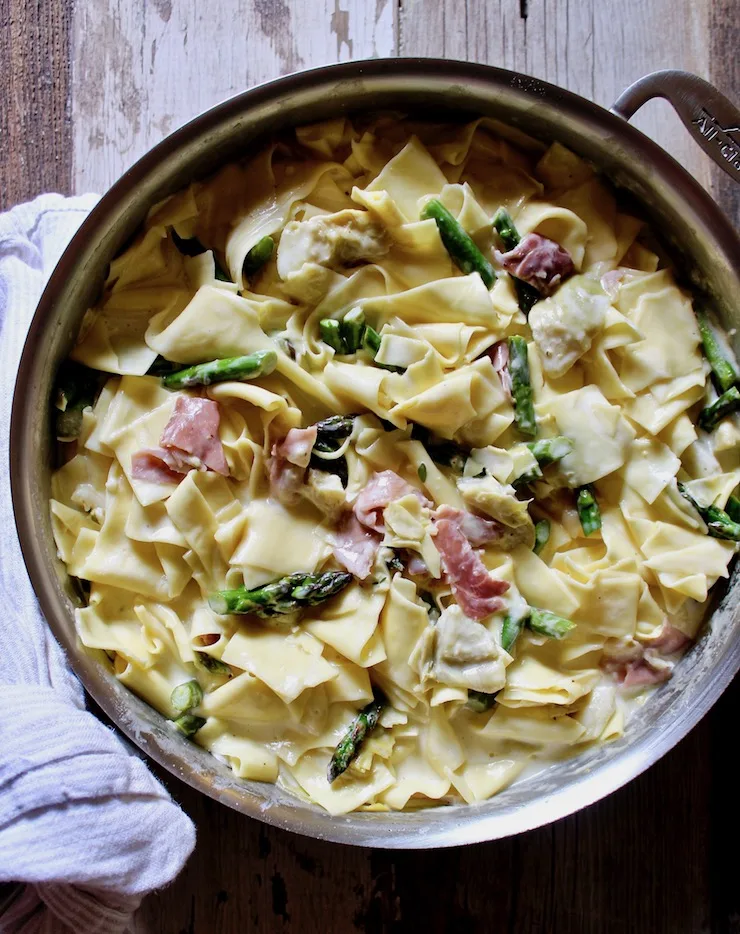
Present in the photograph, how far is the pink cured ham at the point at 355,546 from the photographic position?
274 cm

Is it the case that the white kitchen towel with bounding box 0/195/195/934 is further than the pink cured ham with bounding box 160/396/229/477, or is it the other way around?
the pink cured ham with bounding box 160/396/229/477

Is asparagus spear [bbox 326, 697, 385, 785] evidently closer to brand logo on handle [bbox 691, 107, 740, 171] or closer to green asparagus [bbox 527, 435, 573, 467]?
green asparagus [bbox 527, 435, 573, 467]

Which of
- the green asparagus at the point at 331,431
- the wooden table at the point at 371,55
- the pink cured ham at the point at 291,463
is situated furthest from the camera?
the wooden table at the point at 371,55

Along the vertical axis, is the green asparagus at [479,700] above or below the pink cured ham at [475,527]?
below

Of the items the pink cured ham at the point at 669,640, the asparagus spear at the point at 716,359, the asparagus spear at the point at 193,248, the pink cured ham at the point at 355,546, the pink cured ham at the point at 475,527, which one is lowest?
the pink cured ham at the point at 669,640

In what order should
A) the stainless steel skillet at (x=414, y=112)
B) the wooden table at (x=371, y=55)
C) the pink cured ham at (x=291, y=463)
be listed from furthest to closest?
the wooden table at (x=371, y=55), the pink cured ham at (x=291, y=463), the stainless steel skillet at (x=414, y=112)

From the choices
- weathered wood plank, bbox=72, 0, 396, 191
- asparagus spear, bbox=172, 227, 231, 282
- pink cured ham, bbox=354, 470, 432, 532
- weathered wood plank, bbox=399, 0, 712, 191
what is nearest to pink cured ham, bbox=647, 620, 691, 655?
pink cured ham, bbox=354, 470, 432, 532

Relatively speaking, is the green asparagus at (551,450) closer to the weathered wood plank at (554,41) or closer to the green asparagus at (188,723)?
the weathered wood plank at (554,41)

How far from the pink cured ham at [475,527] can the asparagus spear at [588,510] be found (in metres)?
0.30

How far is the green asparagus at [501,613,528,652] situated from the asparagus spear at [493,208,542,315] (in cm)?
103

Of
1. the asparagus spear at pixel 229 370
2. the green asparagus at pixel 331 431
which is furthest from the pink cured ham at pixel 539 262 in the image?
the asparagus spear at pixel 229 370

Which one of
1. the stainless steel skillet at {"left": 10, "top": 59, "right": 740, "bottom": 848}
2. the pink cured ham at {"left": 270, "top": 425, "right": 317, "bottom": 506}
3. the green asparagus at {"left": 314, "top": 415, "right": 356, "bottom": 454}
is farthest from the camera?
the green asparagus at {"left": 314, "top": 415, "right": 356, "bottom": 454}

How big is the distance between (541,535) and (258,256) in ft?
4.35

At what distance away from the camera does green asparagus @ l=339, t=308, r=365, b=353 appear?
278 cm
